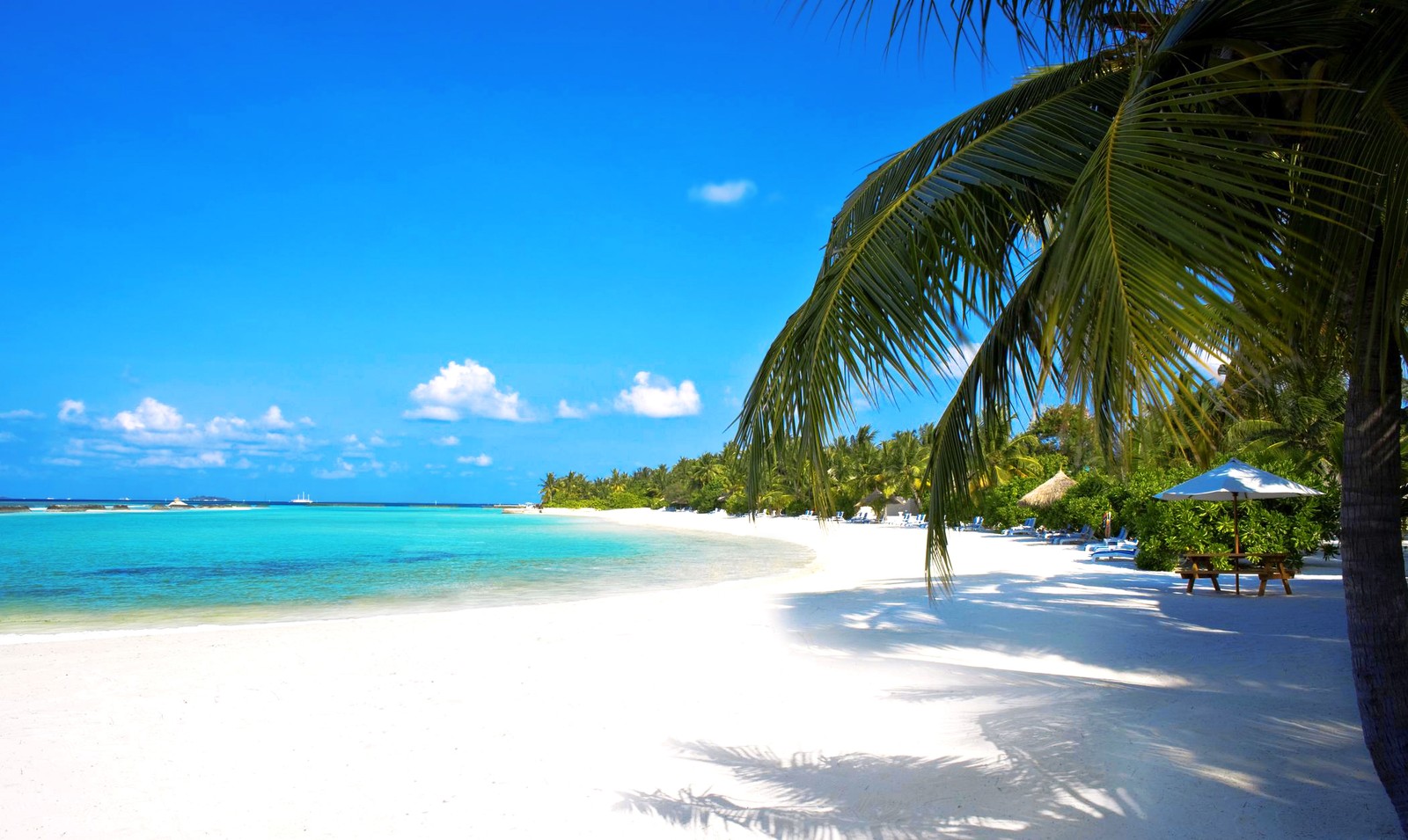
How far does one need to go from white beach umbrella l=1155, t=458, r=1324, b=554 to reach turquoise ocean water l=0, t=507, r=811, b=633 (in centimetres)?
1008

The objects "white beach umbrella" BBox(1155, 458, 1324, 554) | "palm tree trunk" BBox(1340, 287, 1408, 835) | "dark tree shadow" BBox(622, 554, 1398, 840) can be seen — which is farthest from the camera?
"white beach umbrella" BBox(1155, 458, 1324, 554)

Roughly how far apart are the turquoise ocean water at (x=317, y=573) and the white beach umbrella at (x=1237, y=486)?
10081 mm

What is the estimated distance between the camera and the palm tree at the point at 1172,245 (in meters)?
1.73

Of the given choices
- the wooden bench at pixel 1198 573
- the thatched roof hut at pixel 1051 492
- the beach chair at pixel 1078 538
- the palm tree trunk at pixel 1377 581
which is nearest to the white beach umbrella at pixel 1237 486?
the wooden bench at pixel 1198 573

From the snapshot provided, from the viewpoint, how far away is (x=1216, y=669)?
614 cm

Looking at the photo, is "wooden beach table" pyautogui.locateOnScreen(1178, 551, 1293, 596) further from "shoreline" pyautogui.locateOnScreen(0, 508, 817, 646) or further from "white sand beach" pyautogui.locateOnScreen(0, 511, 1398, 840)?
"shoreline" pyautogui.locateOnScreen(0, 508, 817, 646)

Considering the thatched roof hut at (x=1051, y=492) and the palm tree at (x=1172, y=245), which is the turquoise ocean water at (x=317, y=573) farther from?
the palm tree at (x=1172, y=245)

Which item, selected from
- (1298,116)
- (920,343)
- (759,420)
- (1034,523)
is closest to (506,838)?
(759,420)

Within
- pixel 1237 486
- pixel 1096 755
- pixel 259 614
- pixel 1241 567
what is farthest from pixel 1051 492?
pixel 1096 755

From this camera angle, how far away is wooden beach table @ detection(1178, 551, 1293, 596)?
1016cm

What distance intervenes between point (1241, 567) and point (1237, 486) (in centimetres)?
192

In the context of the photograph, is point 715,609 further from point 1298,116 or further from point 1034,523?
point 1034,523

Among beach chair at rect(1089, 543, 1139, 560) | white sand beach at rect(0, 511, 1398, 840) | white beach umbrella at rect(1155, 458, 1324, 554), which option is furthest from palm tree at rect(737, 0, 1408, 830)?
beach chair at rect(1089, 543, 1139, 560)

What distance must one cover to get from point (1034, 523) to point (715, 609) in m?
24.1
